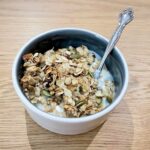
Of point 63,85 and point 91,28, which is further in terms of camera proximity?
point 91,28

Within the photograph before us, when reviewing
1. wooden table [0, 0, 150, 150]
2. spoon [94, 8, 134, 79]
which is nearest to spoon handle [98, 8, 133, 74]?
spoon [94, 8, 134, 79]

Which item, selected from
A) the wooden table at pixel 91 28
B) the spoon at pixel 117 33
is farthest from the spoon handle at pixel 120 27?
the wooden table at pixel 91 28

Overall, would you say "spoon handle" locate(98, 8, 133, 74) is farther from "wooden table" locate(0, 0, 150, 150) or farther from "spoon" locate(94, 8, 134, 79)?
"wooden table" locate(0, 0, 150, 150)

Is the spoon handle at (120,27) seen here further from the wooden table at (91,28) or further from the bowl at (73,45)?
the wooden table at (91,28)

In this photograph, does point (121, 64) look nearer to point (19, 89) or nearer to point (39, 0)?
point (19, 89)

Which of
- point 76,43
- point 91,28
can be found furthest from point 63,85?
point 91,28

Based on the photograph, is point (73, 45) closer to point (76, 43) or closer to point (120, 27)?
point (76, 43)

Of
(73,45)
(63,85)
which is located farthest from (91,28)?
(63,85)
